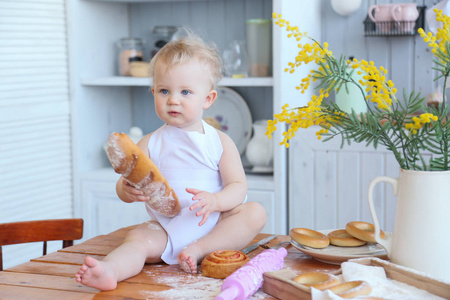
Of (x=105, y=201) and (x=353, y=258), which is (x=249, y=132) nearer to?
(x=105, y=201)

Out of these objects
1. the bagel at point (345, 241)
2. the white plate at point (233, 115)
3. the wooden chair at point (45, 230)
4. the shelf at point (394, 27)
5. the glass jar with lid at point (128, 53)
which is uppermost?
the shelf at point (394, 27)

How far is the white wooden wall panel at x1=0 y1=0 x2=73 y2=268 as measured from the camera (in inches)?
92.7

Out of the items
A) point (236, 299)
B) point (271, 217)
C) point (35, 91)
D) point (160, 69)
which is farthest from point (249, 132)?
point (236, 299)

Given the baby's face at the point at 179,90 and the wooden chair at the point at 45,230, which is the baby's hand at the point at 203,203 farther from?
the wooden chair at the point at 45,230

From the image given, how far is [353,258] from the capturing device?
1.13 meters

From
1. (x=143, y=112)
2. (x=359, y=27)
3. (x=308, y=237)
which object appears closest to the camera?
(x=308, y=237)

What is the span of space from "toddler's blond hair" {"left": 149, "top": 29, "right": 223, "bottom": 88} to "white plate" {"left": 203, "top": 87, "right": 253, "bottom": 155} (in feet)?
4.23

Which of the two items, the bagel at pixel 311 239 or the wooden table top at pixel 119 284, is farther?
the bagel at pixel 311 239

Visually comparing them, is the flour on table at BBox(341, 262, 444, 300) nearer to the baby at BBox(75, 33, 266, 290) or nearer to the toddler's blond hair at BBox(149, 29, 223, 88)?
the baby at BBox(75, 33, 266, 290)

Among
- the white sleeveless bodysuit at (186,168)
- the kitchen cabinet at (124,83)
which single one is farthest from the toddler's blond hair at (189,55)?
the kitchen cabinet at (124,83)

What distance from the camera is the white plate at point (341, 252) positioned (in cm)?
114

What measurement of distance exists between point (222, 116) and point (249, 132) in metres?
0.14

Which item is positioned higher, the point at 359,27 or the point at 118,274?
the point at 359,27

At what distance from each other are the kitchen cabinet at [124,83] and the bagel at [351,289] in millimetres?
1416
